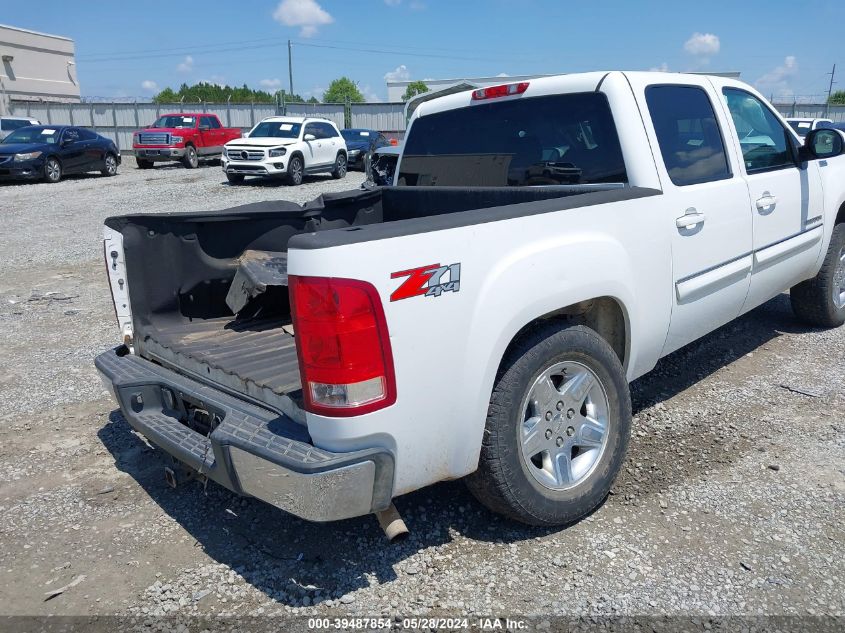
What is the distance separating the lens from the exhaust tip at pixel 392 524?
2543 millimetres

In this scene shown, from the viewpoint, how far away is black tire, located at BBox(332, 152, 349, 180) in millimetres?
→ 21516

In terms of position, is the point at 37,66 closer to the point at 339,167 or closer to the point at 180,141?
the point at 180,141

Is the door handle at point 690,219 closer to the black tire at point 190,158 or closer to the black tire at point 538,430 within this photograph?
the black tire at point 538,430

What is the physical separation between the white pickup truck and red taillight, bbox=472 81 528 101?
0.02 meters

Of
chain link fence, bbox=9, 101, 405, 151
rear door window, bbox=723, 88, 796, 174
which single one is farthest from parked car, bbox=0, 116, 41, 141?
rear door window, bbox=723, 88, 796, 174

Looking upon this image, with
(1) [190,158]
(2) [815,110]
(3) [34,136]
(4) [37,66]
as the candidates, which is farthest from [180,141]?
(4) [37,66]

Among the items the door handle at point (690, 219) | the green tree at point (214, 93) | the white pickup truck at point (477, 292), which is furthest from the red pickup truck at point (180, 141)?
the green tree at point (214, 93)

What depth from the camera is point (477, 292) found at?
2.58 meters

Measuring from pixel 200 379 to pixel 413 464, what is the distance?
128 centimetres

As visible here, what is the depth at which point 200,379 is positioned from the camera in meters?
3.27

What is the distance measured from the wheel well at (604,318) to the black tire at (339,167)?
18875 millimetres

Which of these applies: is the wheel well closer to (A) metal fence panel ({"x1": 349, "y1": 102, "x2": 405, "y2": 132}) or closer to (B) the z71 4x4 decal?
(B) the z71 4x4 decal

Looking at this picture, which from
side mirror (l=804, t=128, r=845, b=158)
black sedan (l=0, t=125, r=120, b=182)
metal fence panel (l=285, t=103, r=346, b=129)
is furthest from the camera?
metal fence panel (l=285, t=103, r=346, b=129)

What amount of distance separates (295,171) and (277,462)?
17973mm
